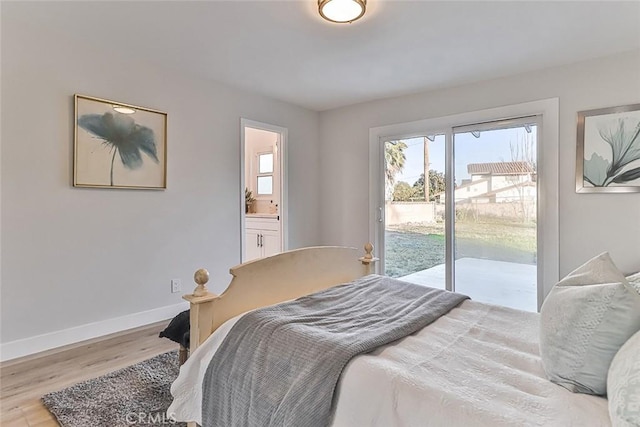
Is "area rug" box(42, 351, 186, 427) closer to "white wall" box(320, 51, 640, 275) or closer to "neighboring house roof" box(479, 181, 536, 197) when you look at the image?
"neighboring house roof" box(479, 181, 536, 197)

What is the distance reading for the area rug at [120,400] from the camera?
1.74m

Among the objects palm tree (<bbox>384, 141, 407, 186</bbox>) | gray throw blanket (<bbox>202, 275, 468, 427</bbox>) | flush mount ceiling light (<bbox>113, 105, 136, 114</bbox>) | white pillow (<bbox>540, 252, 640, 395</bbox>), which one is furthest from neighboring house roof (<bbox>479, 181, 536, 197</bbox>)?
flush mount ceiling light (<bbox>113, 105, 136, 114</bbox>)

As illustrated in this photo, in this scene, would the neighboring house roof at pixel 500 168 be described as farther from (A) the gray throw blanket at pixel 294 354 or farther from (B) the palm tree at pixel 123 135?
(B) the palm tree at pixel 123 135

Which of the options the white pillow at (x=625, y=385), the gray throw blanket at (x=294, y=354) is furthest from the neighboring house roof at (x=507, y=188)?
the white pillow at (x=625, y=385)

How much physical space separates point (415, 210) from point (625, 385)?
3.24m

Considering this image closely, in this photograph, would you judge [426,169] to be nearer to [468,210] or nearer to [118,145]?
[468,210]

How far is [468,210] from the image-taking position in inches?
141

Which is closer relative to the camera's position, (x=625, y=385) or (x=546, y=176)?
(x=625, y=385)

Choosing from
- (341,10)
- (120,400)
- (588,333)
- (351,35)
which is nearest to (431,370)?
(588,333)

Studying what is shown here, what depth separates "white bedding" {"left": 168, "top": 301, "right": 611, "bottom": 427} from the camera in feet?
3.01

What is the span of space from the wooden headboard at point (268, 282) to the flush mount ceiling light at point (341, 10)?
1.50 meters

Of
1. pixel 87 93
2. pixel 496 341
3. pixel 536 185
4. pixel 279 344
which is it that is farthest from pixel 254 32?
pixel 536 185

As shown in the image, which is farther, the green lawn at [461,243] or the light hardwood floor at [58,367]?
the green lawn at [461,243]

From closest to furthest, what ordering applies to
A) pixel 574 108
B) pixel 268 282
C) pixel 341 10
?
pixel 268 282
pixel 341 10
pixel 574 108
